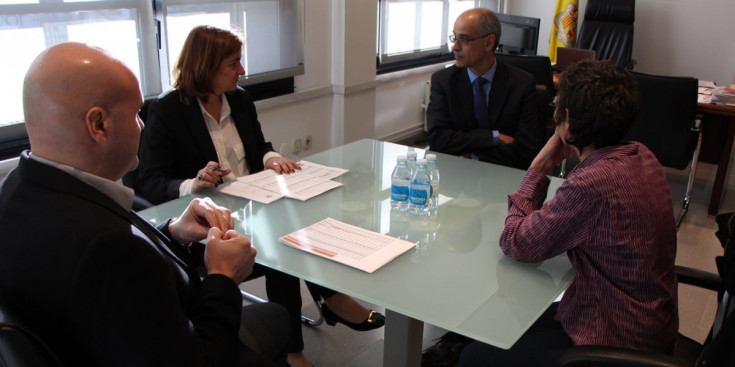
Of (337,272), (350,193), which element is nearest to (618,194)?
(337,272)

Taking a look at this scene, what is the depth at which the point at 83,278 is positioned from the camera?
998 mm

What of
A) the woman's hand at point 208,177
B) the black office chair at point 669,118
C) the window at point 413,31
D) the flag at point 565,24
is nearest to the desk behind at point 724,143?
the black office chair at point 669,118

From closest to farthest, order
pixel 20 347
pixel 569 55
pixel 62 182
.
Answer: pixel 20 347
pixel 62 182
pixel 569 55

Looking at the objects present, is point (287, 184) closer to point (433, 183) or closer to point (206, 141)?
point (206, 141)

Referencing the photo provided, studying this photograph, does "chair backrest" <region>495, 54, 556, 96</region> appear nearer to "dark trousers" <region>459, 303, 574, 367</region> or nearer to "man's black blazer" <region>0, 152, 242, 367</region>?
"dark trousers" <region>459, 303, 574, 367</region>

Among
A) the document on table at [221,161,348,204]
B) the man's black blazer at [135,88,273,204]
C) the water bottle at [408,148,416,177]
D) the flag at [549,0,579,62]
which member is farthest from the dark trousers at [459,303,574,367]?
the flag at [549,0,579,62]

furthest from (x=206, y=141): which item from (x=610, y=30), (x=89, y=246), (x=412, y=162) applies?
(x=610, y=30)

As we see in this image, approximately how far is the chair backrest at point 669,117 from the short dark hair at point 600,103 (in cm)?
223

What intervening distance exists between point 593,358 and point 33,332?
3.51 feet

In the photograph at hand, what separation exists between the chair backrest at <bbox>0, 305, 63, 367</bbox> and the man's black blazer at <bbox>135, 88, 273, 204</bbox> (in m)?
1.19

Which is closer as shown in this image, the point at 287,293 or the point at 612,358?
the point at 612,358

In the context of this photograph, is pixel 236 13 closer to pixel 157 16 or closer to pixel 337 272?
pixel 157 16

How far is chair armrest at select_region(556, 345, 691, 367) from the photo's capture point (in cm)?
129

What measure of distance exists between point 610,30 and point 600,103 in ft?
15.6
